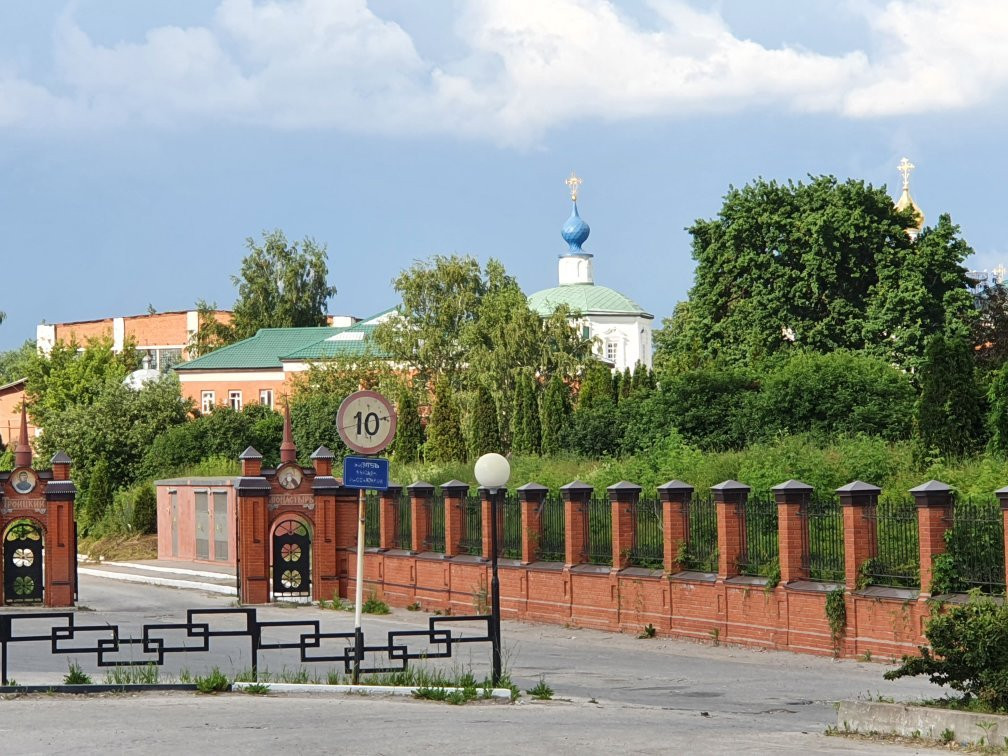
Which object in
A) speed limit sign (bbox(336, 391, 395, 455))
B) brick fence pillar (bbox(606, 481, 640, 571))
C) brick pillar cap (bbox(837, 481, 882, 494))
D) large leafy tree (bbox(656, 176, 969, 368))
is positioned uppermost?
large leafy tree (bbox(656, 176, 969, 368))

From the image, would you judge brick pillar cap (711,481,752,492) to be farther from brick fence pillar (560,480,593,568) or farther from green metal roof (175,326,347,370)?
green metal roof (175,326,347,370)

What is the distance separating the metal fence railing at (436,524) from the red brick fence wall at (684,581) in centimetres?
17

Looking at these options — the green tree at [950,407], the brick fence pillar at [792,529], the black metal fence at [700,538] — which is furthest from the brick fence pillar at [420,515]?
the brick fence pillar at [792,529]

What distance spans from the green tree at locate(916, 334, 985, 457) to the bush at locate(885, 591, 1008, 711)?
18.5 meters

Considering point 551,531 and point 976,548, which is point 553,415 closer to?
point 551,531

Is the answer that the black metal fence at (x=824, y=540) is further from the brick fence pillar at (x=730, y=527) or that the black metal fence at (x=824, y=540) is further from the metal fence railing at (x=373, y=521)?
the metal fence railing at (x=373, y=521)

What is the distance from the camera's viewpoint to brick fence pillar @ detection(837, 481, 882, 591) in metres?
20.6

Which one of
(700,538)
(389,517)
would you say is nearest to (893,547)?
(700,538)

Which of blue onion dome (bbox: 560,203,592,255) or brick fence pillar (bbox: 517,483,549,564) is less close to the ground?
blue onion dome (bbox: 560,203,592,255)

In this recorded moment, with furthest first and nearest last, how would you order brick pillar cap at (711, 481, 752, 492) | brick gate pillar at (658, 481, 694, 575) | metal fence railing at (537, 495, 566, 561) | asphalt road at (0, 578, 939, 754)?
metal fence railing at (537, 495, 566, 561), brick gate pillar at (658, 481, 694, 575), brick pillar cap at (711, 481, 752, 492), asphalt road at (0, 578, 939, 754)

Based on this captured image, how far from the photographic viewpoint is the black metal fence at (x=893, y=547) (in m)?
20.1

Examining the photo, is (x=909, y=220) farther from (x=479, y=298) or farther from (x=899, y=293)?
(x=479, y=298)

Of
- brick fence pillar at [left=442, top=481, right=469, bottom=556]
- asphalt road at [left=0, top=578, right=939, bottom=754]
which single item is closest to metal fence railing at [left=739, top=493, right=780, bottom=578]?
asphalt road at [left=0, top=578, right=939, bottom=754]

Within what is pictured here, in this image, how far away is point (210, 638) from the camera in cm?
2500
